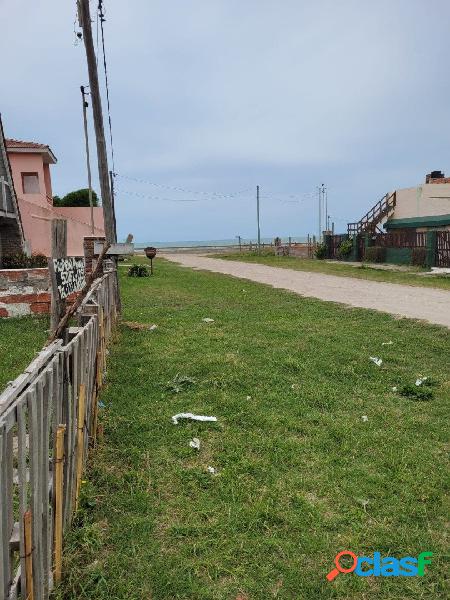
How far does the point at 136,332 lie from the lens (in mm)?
8195

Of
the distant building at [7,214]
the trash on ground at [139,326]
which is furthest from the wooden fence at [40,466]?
the distant building at [7,214]

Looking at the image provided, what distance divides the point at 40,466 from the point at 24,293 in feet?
25.5

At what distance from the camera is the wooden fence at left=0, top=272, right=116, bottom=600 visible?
1.84 metres

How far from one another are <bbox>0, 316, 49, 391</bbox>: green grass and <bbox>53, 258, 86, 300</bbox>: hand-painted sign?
1.47 metres

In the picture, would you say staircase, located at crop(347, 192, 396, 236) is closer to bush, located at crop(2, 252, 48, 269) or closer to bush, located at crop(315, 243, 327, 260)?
bush, located at crop(315, 243, 327, 260)

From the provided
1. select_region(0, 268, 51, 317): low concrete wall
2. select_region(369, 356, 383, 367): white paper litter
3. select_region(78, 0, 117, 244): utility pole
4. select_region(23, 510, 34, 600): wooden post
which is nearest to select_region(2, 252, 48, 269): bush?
select_region(0, 268, 51, 317): low concrete wall

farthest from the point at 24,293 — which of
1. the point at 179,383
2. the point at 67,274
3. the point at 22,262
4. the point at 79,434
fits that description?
the point at 79,434

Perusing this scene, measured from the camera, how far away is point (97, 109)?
9.09 metres

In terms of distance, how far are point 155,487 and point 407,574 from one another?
1.62 m

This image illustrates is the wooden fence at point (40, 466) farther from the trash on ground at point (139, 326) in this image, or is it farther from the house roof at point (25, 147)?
the house roof at point (25, 147)

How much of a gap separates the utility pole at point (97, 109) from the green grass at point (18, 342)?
1.97 meters

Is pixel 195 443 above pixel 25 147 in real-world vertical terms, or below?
below

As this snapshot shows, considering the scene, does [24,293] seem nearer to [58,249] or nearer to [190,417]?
[58,249]

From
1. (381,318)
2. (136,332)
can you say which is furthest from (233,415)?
(381,318)
